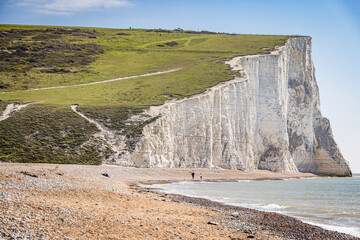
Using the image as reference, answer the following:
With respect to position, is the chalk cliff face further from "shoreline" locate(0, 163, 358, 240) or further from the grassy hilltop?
"shoreline" locate(0, 163, 358, 240)

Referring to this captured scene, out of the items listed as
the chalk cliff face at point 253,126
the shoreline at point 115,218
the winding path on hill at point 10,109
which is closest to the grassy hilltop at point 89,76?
the winding path on hill at point 10,109

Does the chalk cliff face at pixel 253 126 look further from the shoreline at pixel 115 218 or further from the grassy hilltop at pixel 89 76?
the shoreline at pixel 115 218

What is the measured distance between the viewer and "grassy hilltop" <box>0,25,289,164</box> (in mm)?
38875

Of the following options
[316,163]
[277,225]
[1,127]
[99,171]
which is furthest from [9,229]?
[316,163]

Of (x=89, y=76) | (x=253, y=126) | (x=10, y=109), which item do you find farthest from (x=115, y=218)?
(x=89, y=76)

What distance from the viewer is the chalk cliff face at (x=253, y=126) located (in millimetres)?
47447

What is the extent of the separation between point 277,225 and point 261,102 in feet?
171

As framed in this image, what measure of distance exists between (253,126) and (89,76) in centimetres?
3074

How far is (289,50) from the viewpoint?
256ft

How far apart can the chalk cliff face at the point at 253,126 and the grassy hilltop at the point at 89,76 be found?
301 centimetres

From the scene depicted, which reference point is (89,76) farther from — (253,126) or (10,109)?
(253,126)

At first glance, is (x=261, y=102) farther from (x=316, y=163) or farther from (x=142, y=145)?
(x=142, y=145)

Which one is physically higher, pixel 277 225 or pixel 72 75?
pixel 72 75

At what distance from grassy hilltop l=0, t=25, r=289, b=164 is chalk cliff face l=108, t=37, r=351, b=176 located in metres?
3.01
